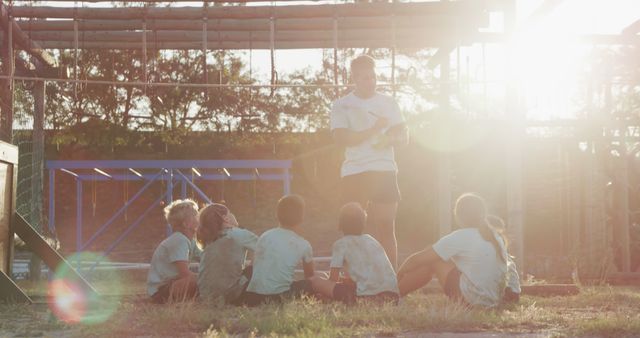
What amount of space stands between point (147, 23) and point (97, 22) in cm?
87

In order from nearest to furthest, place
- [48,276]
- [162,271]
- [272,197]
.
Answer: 1. [162,271]
2. [48,276]
3. [272,197]

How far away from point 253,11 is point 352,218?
520cm

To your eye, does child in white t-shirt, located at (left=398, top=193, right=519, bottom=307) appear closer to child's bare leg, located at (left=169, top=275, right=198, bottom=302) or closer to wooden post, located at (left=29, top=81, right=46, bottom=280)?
child's bare leg, located at (left=169, top=275, right=198, bottom=302)

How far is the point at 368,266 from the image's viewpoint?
6227 millimetres

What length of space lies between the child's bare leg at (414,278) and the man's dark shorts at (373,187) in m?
0.56

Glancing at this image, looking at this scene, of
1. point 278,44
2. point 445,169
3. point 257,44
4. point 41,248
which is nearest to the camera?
point 41,248

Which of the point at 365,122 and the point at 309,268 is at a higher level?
the point at 365,122

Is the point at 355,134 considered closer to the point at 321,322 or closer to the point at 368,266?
the point at 368,266

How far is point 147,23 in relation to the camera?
36.9 feet

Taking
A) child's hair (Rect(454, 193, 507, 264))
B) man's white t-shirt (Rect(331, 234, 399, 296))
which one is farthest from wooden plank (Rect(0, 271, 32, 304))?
child's hair (Rect(454, 193, 507, 264))

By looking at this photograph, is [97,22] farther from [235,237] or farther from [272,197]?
[272,197]

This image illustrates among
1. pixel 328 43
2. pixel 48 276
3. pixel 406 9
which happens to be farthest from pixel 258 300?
pixel 48 276

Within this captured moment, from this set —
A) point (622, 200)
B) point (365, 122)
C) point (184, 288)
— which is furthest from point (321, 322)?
point (622, 200)

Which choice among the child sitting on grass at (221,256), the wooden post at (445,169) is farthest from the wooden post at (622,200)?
the child sitting on grass at (221,256)
